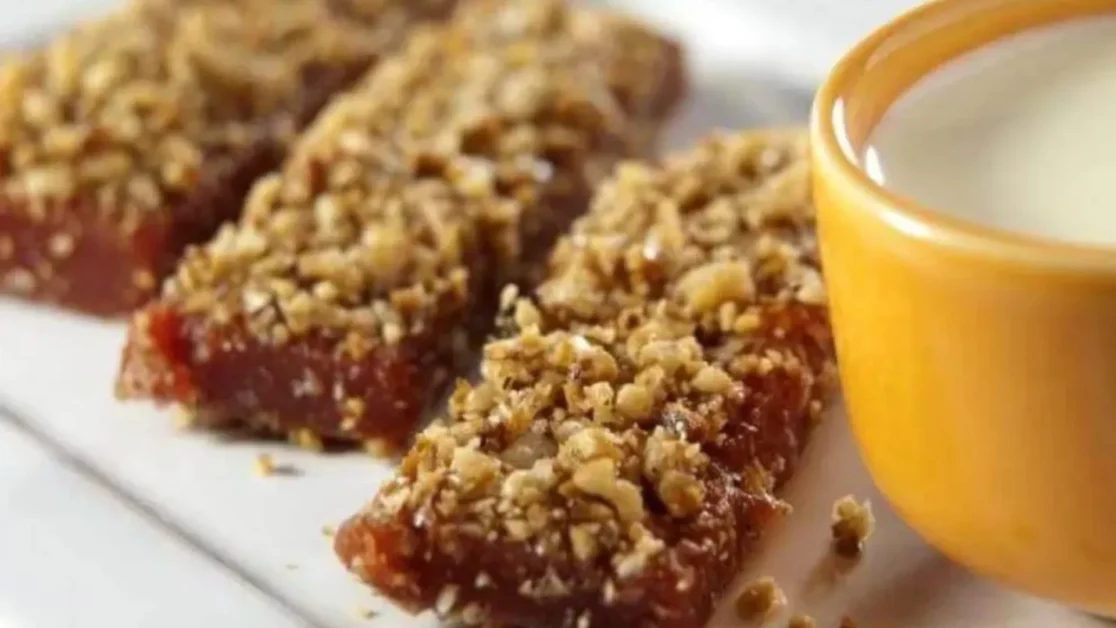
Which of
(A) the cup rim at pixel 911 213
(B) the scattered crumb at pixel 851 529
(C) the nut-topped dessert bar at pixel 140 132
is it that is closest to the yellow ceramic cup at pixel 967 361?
(A) the cup rim at pixel 911 213

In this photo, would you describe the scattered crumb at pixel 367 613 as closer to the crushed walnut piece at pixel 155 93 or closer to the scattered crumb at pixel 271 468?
the scattered crumb at pixel 271 468

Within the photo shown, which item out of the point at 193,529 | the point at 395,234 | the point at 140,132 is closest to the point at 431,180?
the point at 395,234

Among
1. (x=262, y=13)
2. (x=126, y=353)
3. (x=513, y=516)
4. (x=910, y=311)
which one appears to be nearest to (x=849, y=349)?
(x=910, y=311)

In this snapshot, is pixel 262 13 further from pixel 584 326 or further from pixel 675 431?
pixel 675 431

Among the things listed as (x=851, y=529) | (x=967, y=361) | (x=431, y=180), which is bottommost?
(x=851, y=529)

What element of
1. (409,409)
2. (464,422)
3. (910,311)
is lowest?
(409,409)

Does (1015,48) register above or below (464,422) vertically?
above

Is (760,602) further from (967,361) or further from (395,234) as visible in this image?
(395,234)
